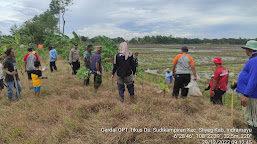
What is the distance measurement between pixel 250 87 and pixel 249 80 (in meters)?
0.11

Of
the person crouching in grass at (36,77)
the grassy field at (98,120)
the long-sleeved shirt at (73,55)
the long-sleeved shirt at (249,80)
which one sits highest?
the long-sleeved shirt at (73,55)

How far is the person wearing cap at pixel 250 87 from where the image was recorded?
244 cm

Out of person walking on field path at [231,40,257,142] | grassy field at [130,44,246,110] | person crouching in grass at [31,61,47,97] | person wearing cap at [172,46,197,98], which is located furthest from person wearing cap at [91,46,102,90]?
grassy field at [130,44,246,110]

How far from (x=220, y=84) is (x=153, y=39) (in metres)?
76.1

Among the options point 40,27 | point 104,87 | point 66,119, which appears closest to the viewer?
point 66,119

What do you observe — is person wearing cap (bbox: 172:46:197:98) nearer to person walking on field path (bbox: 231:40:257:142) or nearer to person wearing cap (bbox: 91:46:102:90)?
person walking on field path (bbox: 231:40:257:142)

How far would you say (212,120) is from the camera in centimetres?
310

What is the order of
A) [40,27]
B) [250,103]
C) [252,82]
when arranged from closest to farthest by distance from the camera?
[252,82] → [250,103] → [40,27]

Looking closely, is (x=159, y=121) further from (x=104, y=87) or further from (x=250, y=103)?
(x=104, y=87)

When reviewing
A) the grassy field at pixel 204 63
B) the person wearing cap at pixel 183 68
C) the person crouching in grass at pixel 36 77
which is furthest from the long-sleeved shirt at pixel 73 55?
the grassy field at pixel 204 63

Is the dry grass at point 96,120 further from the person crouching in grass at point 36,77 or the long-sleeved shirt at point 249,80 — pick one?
the long-sleeved shirt at point 249,80

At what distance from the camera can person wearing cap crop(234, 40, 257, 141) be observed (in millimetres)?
2438

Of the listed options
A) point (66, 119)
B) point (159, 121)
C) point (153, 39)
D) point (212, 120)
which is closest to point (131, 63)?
point (159, 121)

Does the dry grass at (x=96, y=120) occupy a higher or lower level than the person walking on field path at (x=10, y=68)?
lower
